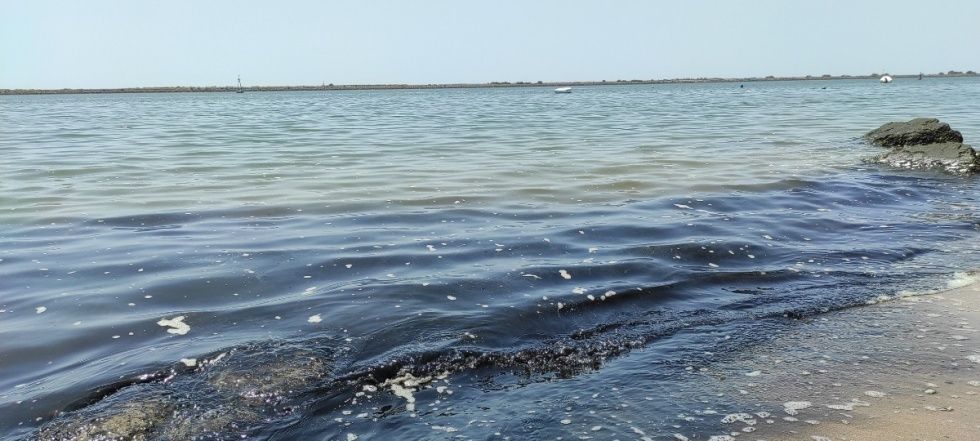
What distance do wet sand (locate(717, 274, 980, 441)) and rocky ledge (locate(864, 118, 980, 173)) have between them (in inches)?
396

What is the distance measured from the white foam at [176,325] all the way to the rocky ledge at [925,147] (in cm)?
1392

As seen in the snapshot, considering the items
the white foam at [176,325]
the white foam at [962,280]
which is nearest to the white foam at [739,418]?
the white foam at [962,280]

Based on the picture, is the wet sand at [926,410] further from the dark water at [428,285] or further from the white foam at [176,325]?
the white foam at [176,325]

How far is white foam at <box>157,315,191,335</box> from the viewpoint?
519 centimetres

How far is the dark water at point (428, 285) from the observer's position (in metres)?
3.87

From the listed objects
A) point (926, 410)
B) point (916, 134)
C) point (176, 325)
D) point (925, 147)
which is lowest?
point (176, 325)

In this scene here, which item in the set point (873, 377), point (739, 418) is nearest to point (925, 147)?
point (873, 377)

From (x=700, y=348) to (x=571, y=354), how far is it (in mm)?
857

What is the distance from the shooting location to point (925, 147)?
15.0 metres

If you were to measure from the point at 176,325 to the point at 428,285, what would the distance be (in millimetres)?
2080

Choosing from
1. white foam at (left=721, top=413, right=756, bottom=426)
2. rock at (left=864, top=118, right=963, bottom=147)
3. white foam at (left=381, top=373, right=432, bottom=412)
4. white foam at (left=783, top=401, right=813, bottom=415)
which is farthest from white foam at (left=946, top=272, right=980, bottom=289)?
rock at (left=864, top=118, right=963, bottom=147)

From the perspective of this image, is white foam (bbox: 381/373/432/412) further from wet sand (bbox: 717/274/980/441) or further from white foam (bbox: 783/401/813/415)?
white foam (bbox: 783/401/813/415)

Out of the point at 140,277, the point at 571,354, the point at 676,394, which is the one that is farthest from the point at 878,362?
the point at 140,277

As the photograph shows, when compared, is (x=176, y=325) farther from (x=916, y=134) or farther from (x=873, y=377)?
(x=916, y=134)
